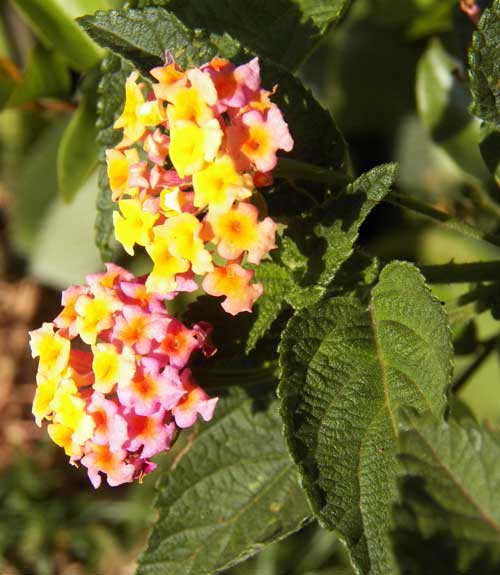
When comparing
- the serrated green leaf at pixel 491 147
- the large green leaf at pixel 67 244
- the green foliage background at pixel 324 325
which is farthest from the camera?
the large green leaf at pixel 67 244

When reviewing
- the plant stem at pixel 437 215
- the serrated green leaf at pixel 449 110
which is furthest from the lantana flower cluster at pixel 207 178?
the serrated green leaf at pixel 449 110

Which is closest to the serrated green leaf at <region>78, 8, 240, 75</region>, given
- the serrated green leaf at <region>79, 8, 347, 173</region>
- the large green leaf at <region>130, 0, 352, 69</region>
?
the serrated green leaf at <region>79, 8, 347, 173</region>

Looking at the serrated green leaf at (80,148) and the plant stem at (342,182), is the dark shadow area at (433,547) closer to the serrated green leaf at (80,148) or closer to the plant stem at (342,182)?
the plant stem at (342,182)

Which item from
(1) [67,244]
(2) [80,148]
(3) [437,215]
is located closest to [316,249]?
(3) [437,215]

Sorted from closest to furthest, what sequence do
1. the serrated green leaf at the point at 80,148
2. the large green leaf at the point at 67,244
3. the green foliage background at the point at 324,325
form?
the green foliage background at the point at 324,325
the serrated green leaf at the point at 80,148
the large green leaf at the point at 67,244

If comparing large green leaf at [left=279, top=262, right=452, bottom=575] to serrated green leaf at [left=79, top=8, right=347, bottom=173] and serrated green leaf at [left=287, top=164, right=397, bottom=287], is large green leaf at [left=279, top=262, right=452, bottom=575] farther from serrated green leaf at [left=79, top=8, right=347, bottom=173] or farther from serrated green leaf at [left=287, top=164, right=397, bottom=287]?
serrated green leaf at [left=79, top=8, right=347, bottom=173]

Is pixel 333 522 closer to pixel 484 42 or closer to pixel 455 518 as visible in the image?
pixel 455 518

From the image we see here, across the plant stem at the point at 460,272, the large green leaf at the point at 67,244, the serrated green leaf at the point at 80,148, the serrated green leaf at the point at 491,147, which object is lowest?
the large green leaf at the point at 67,244
